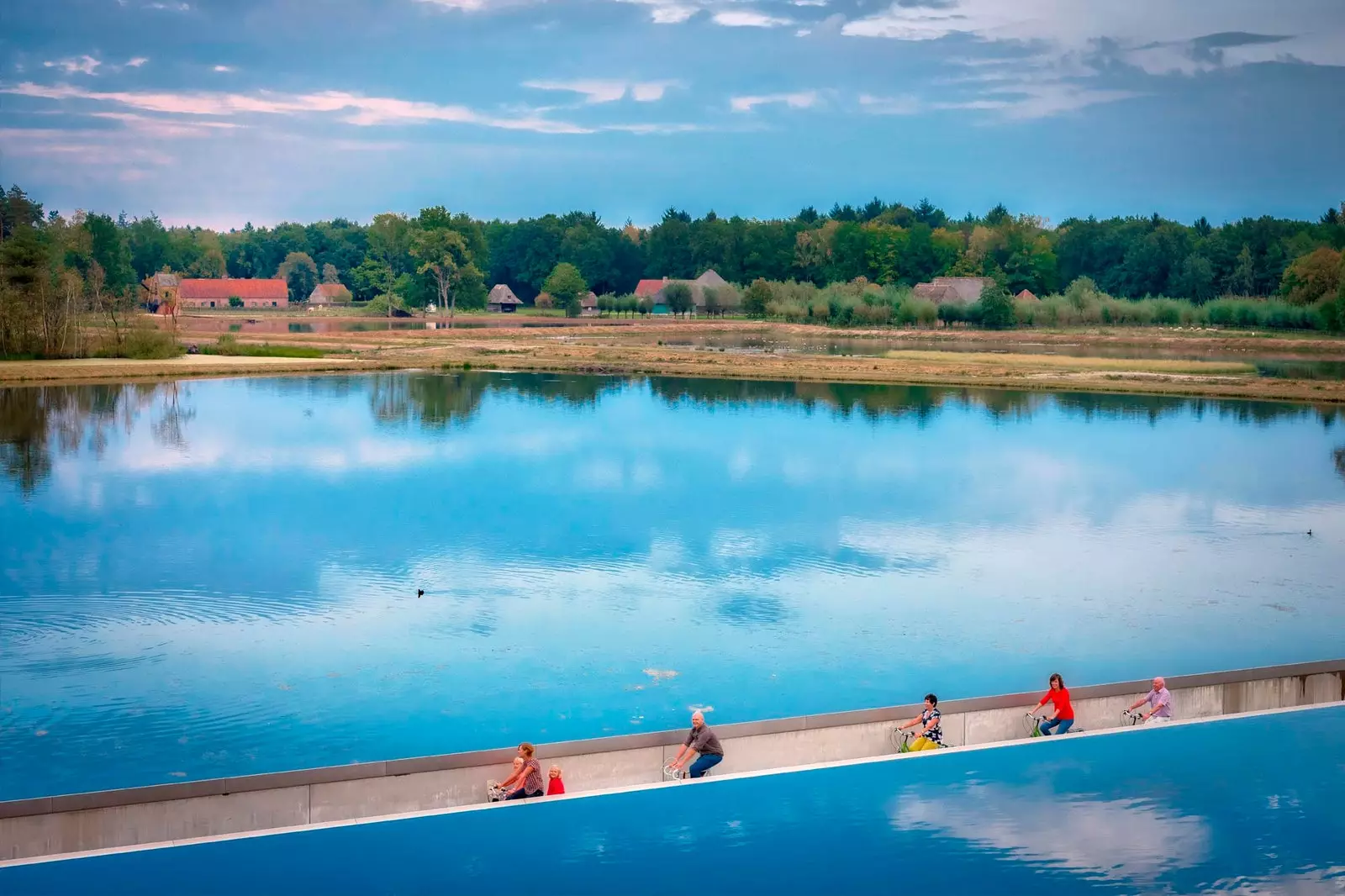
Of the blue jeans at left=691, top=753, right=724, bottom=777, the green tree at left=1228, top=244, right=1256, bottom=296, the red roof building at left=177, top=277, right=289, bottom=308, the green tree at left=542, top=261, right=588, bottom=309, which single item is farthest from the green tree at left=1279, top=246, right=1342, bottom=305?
the red roof building at left=177, top=277, right=289, bottom=308

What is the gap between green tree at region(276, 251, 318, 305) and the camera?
16500 cm

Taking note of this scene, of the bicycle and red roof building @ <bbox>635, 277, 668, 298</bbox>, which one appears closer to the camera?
the bicycle

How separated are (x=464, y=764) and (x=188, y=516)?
66.6 feet

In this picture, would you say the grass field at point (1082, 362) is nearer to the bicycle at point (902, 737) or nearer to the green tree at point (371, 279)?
the bicycle at point (902, 737)

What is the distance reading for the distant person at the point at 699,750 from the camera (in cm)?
1415

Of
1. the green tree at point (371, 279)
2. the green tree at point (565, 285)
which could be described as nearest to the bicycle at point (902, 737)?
the green tree at point (371, 279)

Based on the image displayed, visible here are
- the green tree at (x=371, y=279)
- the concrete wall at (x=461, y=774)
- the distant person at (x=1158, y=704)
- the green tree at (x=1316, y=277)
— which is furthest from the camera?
the green tree at (x=371, y=279)

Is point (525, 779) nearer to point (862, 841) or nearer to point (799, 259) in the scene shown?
point (862, 841)

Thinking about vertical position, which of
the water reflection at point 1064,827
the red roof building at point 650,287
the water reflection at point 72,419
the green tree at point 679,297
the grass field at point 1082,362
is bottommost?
the water reflection at point 1064,827

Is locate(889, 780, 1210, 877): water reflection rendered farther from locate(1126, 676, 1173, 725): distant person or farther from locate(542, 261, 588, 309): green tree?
locate(542, 261, 588, 309): green tree

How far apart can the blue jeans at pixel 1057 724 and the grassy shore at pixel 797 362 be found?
5221cm

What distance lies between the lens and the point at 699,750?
1416 cm

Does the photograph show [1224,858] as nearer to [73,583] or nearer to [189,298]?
[73,583]

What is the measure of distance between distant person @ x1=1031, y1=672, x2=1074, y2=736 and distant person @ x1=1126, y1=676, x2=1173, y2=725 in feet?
3.46
